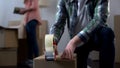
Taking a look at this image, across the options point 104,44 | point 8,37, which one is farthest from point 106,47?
point 8,37

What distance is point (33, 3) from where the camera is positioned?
308cm

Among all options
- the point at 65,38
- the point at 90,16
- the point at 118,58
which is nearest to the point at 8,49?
the point at 65,38

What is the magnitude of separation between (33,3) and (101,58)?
6.02 ft

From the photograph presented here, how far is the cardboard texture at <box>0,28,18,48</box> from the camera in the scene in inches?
113

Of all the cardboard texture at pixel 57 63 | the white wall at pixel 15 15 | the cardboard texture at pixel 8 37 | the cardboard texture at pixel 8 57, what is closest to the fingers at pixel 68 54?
the cardboard texture at pixel 57 63

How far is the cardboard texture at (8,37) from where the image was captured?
2.88 metres

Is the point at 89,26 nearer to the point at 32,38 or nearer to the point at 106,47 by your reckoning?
the point at 106,47

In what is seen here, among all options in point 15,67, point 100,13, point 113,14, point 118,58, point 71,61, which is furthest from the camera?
point 113,14

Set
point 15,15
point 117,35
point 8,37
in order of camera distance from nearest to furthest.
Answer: point 8,37, point 117,35, point 15,15

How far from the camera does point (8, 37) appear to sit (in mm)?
2900

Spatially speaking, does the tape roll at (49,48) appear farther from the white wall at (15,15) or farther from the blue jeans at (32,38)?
the white wall at (15,15)

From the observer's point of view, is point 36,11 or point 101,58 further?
point 36,11

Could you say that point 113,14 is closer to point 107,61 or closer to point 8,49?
point 8,49

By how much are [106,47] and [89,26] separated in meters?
0.19
